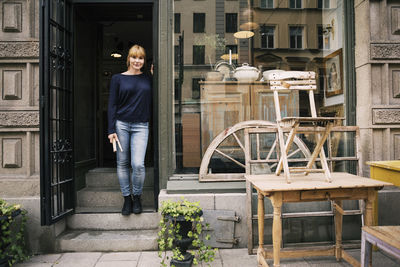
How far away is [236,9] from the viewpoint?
439cm

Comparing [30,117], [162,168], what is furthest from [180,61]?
[30,117]

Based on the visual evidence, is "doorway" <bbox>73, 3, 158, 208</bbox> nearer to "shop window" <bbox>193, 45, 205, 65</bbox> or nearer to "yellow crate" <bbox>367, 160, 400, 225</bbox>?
"shop window" <bbox>193, 45, 205, 65</bbox>

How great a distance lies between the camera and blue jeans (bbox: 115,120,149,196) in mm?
3900

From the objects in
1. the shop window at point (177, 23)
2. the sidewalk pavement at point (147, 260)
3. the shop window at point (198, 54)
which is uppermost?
the shop window at point (177, 23)

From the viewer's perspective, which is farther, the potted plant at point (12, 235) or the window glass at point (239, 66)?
the window glass at point (239, 66)

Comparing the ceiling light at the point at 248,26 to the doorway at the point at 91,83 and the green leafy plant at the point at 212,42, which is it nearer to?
the green leafy plant at the point at 212,42

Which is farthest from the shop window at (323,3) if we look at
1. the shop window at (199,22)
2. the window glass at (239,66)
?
the shop window at (199,22)

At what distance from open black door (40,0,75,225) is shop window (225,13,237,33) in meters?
2.24

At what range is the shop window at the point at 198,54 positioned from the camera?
13.8ft

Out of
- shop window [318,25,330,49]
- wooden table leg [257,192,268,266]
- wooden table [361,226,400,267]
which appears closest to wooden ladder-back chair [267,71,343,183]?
wooden table leg [257,192,268,266]

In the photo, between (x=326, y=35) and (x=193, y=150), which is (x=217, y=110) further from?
(x=326, y=35)

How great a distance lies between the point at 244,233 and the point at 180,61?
8.11 feet

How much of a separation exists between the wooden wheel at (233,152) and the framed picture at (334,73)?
1021mm

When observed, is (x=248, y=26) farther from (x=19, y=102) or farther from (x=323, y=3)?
(x=19, y=102)
